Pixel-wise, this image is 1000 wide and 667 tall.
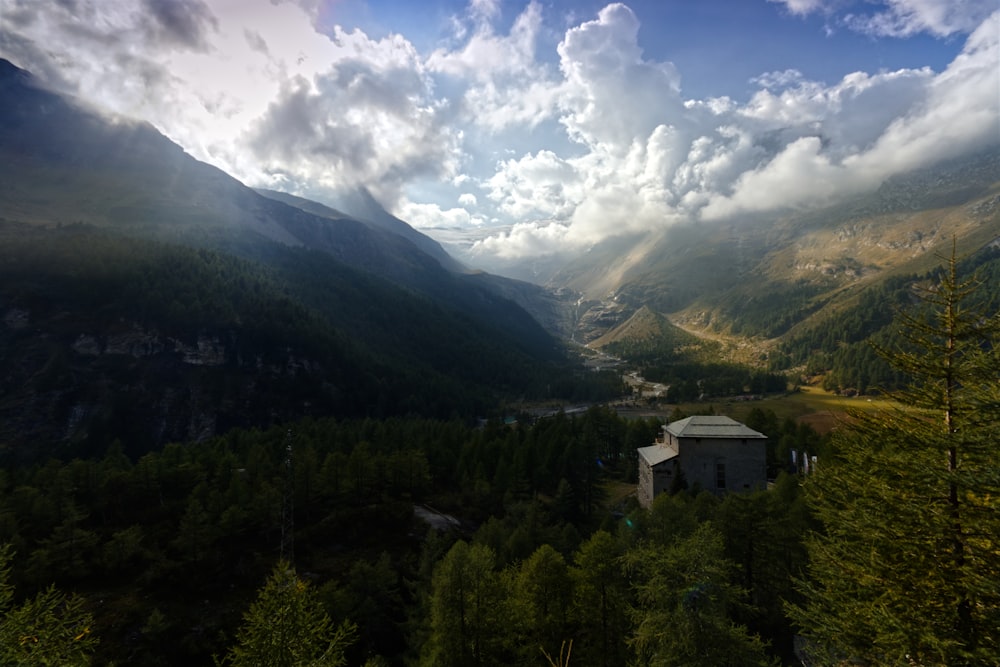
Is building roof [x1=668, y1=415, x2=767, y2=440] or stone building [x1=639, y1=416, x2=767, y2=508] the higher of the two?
building roof [x1=668, y1=415, x2=767, y2=440]

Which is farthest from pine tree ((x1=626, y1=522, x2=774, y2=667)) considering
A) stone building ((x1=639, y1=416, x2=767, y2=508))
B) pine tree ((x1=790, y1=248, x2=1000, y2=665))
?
stone building ((x1=639, y1=416, x2=767, y2=508))

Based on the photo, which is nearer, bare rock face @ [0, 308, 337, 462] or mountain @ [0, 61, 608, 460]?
bare rock face @ [0, 308, 337, 462]

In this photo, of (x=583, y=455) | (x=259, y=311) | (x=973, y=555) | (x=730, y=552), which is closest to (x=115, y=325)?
(x=259, y=311)

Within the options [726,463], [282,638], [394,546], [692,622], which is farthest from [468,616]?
[726,463]

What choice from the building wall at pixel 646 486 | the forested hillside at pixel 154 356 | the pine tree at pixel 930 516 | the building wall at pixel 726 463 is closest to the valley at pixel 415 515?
the pine tree at pixel 930 516

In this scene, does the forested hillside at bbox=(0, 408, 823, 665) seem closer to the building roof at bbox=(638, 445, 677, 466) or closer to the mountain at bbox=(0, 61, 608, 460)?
the building roof at bbox=(638, 445, 677, 466)

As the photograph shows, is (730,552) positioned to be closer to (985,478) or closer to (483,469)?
(985,478)

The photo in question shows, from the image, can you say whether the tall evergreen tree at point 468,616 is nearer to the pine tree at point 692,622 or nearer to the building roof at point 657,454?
the pine tree at point 692,622
